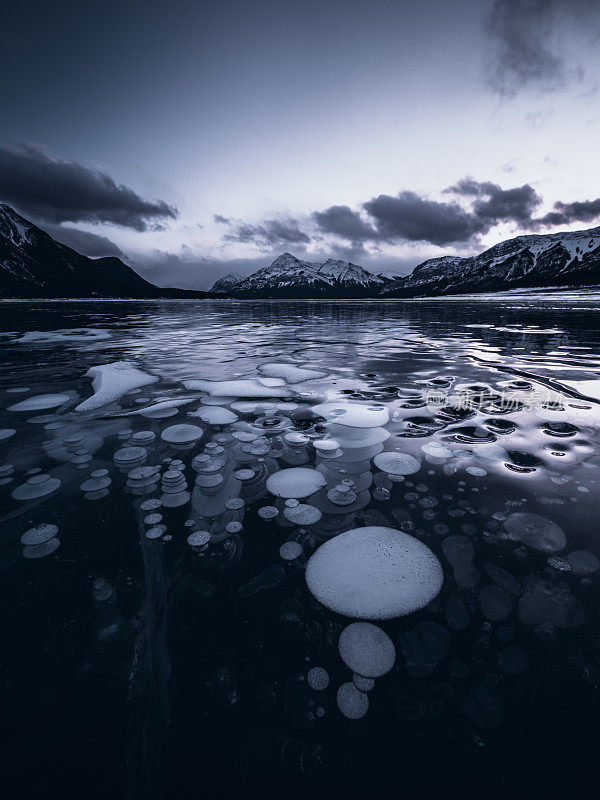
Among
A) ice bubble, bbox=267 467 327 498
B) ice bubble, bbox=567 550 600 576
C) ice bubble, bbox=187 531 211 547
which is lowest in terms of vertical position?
ice bubble, bbox=267 467 327 498

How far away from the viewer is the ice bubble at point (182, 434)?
330 cm

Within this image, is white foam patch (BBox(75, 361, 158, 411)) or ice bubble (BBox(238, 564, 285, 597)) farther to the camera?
white foam patch (BBox(75, 361, 158, 411))

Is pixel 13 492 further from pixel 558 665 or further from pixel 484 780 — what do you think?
pixel 558 665

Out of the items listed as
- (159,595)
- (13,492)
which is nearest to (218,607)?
(159,595)

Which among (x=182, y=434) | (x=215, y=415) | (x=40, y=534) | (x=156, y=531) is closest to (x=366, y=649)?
(x=156, y=531)

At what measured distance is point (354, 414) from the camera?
400cm

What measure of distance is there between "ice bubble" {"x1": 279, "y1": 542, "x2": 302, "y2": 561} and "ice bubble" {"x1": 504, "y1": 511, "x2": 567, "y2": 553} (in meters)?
1.23

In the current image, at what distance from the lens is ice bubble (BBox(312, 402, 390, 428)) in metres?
3.73

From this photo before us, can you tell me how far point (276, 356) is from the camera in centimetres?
824

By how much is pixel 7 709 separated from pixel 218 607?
768 mm

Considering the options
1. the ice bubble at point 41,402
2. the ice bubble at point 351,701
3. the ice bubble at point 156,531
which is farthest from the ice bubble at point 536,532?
the ice bubble at point 41,402

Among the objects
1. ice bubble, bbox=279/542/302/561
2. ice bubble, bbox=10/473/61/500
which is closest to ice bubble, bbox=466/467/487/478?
ice bubble, bbox=279/542/302/561

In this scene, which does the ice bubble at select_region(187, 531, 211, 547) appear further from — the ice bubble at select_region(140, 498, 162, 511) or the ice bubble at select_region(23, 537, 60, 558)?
the ice bubble at select_region(23, 537, 60, 558)

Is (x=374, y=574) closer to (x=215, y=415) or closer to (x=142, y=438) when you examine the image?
(x=142, y=438)
